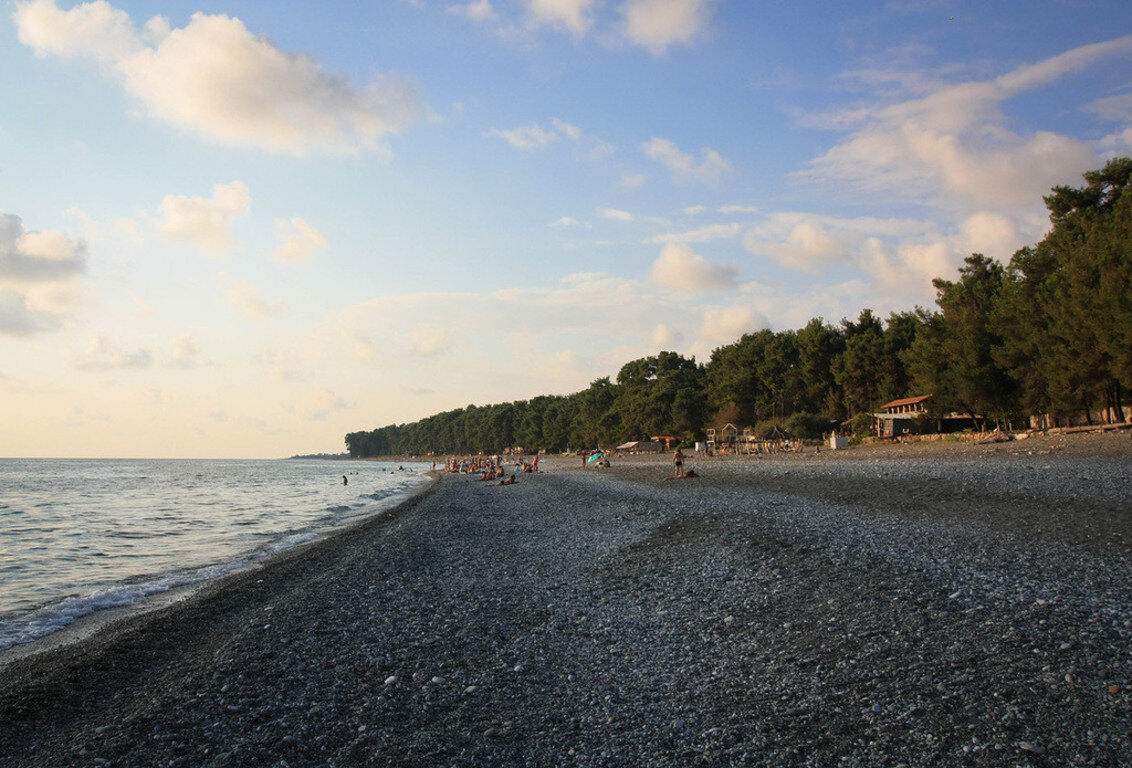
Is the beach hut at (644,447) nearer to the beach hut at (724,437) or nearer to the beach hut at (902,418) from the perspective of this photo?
the beach hut at (724,437)

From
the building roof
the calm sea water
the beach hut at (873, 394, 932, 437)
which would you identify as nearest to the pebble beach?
the calm sea water

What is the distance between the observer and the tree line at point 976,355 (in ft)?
109

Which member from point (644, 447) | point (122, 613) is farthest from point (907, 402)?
point (122, 613)

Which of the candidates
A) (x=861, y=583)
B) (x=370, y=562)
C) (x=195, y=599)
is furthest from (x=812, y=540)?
(x=195, y=599)

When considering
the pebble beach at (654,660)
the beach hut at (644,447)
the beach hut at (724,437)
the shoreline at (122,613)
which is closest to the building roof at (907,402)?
the beach hut at (724,437)

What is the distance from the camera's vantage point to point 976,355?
152ft

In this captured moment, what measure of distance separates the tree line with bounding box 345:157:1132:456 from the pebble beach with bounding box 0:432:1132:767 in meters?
27.0

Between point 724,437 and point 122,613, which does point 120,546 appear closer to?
point 122,613

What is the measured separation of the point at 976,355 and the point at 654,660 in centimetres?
4908

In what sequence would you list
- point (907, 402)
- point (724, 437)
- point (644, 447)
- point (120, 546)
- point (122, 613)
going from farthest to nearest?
point (644, 447) < point (724, 437) < point (907, 402) < point (120, 546) < point (122, 613)

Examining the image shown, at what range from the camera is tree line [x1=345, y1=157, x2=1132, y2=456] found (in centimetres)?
3312

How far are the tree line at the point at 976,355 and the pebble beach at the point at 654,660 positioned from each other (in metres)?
27.0

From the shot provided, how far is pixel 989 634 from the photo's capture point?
603 centimetres

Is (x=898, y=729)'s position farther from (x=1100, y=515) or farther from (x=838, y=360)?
(x=838, y=360)
